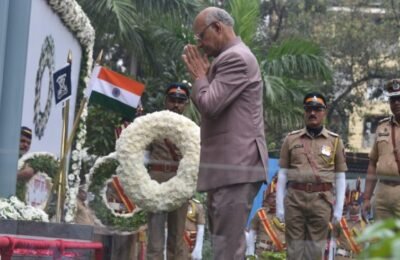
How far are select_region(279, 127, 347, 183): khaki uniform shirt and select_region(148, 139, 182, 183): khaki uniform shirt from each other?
858 mm

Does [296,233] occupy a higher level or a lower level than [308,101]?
lower

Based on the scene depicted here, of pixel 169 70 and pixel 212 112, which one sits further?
pixel 169 70

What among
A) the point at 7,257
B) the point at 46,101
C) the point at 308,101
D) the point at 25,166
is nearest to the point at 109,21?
the point at 46,101

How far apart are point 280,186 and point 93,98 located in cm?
322

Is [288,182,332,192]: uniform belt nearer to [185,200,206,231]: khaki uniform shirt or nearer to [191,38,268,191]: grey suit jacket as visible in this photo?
[185,200,206,231]: khaki uniform shirt

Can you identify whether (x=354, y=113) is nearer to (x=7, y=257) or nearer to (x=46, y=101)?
(x=46, y=101)

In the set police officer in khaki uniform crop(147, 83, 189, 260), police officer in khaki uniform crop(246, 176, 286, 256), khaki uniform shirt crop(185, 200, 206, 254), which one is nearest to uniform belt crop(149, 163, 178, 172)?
police officer in khaki uniform crop(147, 83, 189, 260)

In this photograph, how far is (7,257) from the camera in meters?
4.89

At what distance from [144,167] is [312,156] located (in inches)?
51.1

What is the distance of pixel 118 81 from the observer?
10.6 meters

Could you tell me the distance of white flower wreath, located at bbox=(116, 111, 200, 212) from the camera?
7.34 m

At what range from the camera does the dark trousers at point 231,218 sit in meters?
4.79

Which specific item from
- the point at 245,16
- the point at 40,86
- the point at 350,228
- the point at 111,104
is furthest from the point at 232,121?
the point at 245,16

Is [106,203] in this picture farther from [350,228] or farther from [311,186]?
[350,228]
